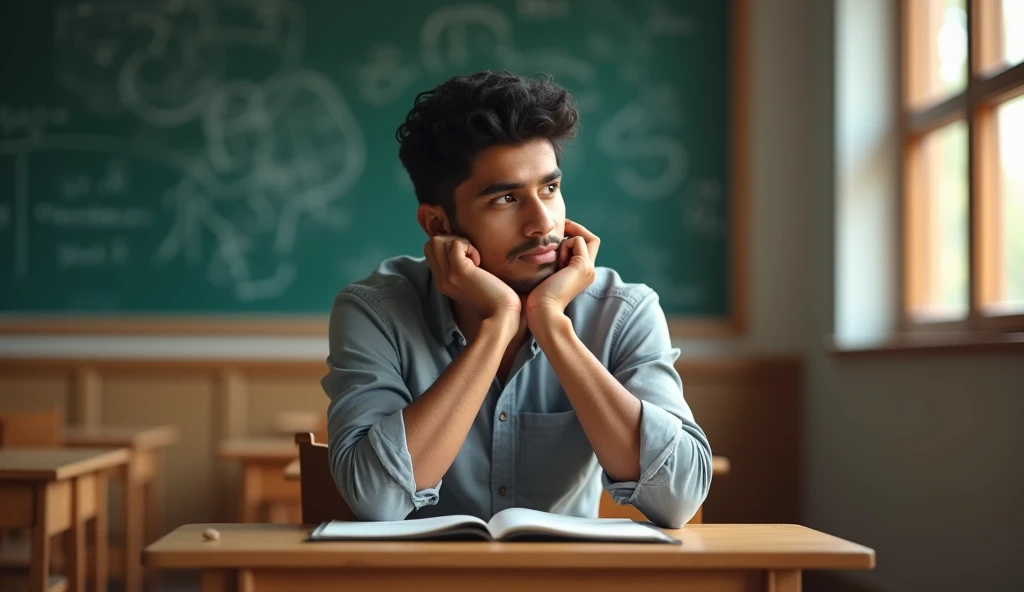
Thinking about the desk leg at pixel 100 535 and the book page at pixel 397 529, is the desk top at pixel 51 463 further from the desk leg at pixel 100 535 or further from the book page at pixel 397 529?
the book page at pixel 397 529

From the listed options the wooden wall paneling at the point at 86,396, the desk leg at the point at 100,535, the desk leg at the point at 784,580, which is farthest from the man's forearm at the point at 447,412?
the wooden wall paneling at the point at 86,396

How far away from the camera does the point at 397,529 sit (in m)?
1.32

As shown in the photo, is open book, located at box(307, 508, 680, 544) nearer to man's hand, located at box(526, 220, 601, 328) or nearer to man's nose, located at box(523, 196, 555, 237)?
man's hand, located at box(526, 220, 601, 328)

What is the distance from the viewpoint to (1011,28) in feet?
→ 10.4

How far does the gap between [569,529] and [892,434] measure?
2596 mm

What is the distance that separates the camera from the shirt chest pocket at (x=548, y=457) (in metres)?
1.75

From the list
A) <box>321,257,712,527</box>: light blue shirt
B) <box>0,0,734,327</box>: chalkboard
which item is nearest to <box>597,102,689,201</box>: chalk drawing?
<box>0,0,734,327</box>: chalkboard

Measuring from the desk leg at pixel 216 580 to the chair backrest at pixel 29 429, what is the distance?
2.27 metres

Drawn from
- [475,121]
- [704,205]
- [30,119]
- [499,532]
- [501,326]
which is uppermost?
[30,119]

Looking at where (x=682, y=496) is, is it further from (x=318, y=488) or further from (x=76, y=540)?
(x=76, y=540)

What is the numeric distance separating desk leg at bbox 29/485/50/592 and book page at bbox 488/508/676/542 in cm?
140

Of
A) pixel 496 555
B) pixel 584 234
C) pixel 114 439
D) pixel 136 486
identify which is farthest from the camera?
pixel 136 486

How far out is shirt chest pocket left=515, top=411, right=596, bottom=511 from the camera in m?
1.75

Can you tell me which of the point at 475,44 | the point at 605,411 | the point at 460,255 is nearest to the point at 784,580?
the point at 605,411
